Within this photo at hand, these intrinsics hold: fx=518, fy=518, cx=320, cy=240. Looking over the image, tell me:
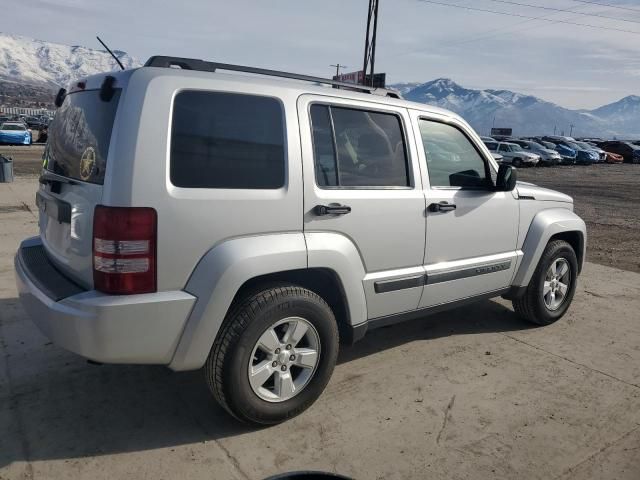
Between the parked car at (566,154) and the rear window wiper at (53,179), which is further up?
the parked car at (566,154)

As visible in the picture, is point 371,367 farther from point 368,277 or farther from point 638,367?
point 638,367

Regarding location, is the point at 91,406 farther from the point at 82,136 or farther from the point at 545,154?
the point at 545,154

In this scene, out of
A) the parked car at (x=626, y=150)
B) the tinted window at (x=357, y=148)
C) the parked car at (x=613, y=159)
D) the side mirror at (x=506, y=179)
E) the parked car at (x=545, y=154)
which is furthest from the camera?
the parked car at (x=626, y=150)

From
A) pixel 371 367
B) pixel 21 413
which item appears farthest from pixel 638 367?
pixel 21 413

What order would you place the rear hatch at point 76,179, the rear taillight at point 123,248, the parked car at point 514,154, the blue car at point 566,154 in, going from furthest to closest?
the blue car at point 566,154
the parked car at point 514,154
the rear hatch at point 76,179
the rear taillight at point 123,248

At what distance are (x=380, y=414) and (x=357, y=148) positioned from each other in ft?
5.46

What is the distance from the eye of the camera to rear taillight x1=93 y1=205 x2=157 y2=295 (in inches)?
94.5

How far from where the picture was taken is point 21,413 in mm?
3025

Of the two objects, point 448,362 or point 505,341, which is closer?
point 448,362

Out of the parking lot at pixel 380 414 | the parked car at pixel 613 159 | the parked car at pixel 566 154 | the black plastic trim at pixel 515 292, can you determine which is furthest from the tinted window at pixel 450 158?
the parked car at pixel 613 159

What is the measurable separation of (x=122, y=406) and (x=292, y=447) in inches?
43.8

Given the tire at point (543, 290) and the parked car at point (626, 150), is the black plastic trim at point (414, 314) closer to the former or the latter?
the tire at point (543, 290)

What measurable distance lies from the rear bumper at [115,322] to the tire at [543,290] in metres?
3.23

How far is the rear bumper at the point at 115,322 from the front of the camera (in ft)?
7.93
